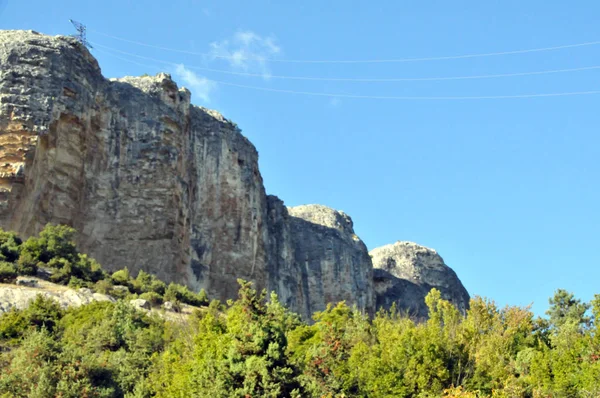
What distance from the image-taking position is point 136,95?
62.9 metres

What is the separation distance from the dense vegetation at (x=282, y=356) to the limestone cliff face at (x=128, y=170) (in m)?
16.4

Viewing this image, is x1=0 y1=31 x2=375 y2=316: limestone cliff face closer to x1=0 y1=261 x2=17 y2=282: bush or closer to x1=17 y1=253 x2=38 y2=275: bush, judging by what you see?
x1=17 y1=253 x2=38 y2=275: bush

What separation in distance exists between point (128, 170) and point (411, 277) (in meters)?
39.6

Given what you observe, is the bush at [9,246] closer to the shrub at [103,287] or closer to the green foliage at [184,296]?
the shrub at [103,287]

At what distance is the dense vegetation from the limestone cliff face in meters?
16.4

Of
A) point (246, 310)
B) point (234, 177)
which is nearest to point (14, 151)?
point (234, 177)

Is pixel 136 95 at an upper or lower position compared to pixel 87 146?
upper

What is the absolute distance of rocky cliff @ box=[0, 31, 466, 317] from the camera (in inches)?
2189

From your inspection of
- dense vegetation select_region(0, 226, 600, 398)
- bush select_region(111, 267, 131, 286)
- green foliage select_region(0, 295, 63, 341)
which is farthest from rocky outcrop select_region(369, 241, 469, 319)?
green foliage select_region(0, 295, 63, 341)

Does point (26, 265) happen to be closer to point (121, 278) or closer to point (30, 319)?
point (121, 278)

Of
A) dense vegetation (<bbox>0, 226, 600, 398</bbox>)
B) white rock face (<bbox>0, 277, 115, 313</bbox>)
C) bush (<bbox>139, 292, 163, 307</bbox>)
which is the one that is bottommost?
dense vegetation (<bbox>0, 226, 600, 398</bbox>)

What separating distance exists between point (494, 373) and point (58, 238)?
28.4 meters

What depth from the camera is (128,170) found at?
60.8m

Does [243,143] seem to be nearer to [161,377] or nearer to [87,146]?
[87,146]
